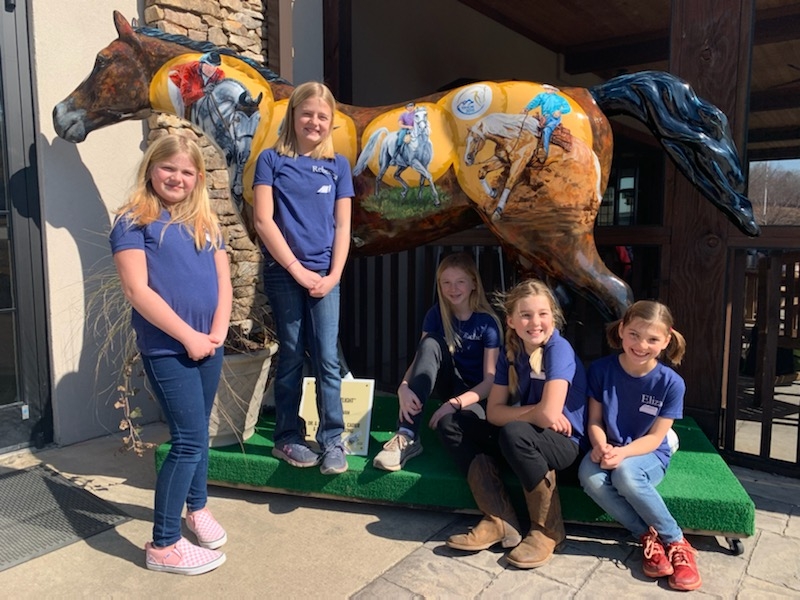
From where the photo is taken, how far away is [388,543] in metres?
2.21

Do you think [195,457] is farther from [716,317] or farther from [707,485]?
[716,317]

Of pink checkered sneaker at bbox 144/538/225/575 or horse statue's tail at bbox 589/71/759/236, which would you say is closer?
pink checkered sneaker at bbox 144/538/225/575

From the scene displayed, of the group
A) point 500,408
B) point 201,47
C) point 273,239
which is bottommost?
point 500,408

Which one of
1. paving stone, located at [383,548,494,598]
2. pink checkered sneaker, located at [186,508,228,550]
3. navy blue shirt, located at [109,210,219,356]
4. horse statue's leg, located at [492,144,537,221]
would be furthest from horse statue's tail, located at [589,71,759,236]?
pink checkered sneaker, located at [186,508,228,550]

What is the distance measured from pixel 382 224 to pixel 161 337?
119 centimetres

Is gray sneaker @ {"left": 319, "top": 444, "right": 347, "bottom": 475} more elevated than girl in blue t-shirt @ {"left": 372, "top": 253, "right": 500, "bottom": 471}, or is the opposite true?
girl in blue t-shirt @ {"left": 372, "top": 253, "right": 500, "bottom": 471}

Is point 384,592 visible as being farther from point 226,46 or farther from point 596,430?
point 226,46

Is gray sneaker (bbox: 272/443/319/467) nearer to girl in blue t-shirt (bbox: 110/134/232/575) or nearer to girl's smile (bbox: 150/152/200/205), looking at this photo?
girl in blue t-shirt (bbox: 110/134/232/575)

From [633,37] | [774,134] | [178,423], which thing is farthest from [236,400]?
[774,134]

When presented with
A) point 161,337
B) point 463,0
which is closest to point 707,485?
point 161,337

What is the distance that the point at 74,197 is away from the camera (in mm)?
3287

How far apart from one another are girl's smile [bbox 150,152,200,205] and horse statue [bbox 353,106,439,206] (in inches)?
34.6

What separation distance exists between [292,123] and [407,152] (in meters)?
0.53

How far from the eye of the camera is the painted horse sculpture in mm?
2506
